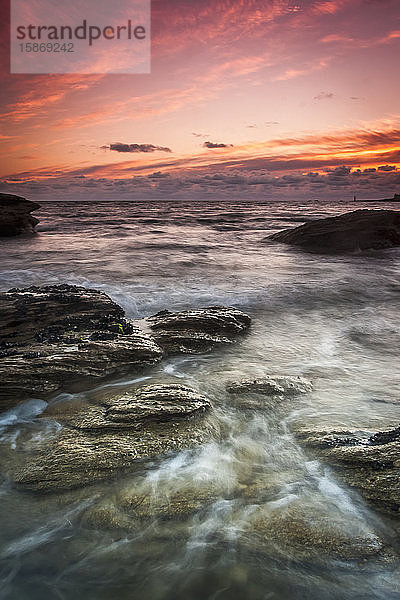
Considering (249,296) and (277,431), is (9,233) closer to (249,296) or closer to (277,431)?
(249,296)

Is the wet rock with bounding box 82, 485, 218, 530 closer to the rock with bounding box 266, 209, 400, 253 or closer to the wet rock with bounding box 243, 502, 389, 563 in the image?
the wet rock with bounding box 243, 502, 389, 563

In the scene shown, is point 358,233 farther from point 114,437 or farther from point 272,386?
point 114,437

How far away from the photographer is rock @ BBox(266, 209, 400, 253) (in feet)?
64.9

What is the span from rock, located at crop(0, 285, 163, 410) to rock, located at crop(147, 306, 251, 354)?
342 mm

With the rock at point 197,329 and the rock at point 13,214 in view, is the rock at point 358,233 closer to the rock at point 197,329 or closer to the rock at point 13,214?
the rock at point 197,329

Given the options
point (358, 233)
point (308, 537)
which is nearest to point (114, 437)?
point (308, 537)

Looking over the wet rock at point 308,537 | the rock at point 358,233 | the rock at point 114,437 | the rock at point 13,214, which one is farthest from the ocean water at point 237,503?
the rock at point 13,214

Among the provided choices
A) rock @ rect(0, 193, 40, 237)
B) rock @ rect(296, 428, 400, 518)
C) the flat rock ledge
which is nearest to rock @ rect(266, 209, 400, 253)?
the flat rock ledge

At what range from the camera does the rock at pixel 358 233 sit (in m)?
19.8

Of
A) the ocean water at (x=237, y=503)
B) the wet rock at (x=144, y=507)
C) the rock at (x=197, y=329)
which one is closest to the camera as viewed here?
the ocean water at (x=237, y=503)

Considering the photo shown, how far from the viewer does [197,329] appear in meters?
7.08

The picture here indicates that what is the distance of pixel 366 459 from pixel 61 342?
178 inches

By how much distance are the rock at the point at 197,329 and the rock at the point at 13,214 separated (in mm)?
23041

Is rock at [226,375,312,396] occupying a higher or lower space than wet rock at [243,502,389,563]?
higher
